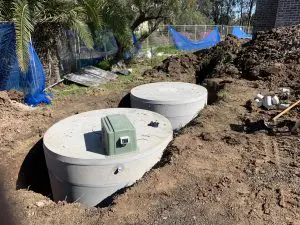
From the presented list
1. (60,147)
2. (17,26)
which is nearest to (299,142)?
(60,147)

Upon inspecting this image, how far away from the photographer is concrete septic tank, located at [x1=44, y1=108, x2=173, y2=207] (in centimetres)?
470

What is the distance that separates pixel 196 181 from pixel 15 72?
5968 mm

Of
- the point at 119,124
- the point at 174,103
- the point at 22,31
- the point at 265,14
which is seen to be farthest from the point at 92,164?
the point at 265,14

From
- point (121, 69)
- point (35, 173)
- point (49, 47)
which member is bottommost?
point (35, 173)

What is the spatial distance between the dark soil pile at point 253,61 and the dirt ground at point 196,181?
2600mm

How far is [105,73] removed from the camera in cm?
1128

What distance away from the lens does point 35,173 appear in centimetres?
637

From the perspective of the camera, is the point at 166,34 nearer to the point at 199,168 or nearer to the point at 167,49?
the point at 167,49

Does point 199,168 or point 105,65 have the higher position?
point 199,168

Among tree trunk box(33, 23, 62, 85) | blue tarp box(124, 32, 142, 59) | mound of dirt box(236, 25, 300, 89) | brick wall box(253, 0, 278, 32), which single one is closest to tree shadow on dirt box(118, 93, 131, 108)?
tree trunk box(33, 23, 62, 85)

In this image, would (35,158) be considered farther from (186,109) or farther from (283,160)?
(283,160)

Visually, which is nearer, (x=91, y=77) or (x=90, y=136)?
(x=90, y=136)

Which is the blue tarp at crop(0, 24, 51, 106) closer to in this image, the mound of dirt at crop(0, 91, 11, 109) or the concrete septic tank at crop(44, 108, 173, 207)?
the mound of dirt at crop(0, 91, 11, 109)

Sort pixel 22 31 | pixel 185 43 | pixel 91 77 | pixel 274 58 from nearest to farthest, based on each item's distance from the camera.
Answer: pixel 22 31
pixel 274 58
pixel 91 77
pixel 185 43
